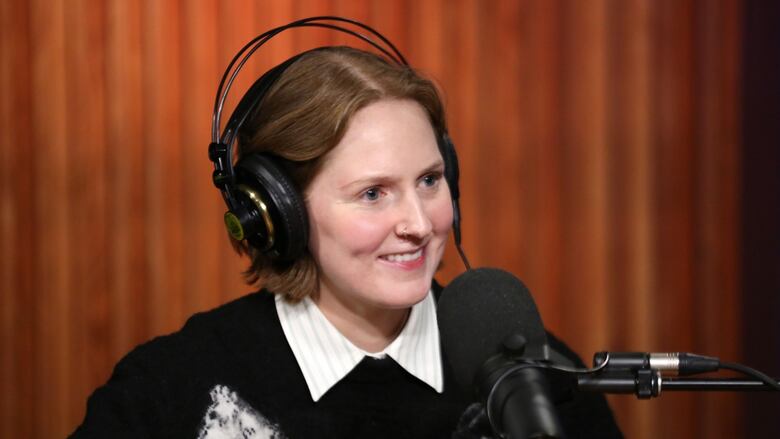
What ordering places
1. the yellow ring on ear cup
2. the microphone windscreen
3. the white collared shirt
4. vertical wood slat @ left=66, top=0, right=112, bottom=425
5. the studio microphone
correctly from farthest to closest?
vertical wood slat @ left=66, top=0, right=112, bottom=425 → the white collared shirt → the yellow ring on ear cup → the microphone windscreen → the studio microphone

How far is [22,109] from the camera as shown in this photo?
2051mm

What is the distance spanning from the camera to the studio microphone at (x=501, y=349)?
68 cm

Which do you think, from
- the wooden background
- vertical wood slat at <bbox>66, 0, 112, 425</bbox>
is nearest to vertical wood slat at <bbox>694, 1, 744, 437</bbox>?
the wooden background

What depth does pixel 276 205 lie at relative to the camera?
1.31 meters

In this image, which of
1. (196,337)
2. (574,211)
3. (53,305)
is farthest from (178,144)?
(574,211)

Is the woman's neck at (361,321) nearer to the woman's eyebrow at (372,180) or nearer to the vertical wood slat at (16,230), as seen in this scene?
the woman's eyebrow at (372,180)

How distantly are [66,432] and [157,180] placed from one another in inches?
26.0

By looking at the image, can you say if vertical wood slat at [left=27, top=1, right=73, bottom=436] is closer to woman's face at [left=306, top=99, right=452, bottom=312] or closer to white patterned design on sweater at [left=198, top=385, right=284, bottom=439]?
white patterned design on sweater at [left=198, top=385, right=284, bottom=439]

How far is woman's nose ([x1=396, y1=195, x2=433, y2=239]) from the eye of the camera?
131 cm

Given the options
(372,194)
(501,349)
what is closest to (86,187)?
(372,194)

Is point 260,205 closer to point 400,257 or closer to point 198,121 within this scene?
point 400,257

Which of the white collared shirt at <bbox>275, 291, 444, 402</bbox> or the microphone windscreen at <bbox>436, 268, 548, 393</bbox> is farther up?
the microphone windscreen at <bbox>436, 268, 548, 393</bbox>

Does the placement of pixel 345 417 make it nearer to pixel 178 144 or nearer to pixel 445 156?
pixel 445 156

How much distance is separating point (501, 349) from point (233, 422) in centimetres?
71
